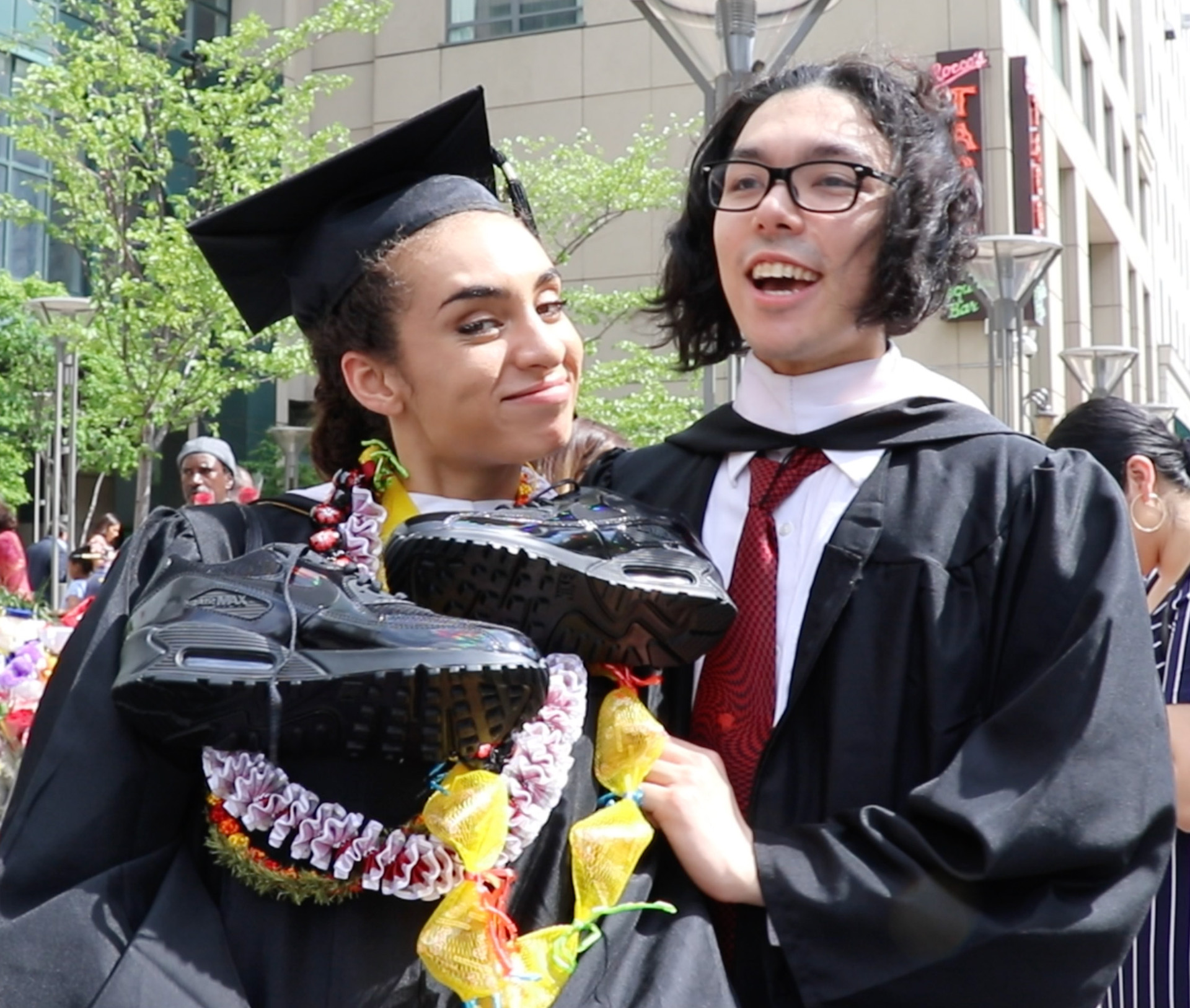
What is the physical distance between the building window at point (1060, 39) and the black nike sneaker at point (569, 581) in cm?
2157

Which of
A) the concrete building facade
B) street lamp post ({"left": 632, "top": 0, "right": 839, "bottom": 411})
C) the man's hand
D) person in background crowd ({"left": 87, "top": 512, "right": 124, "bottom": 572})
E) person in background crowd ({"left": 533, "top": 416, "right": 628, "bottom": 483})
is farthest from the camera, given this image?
the concrete building facade

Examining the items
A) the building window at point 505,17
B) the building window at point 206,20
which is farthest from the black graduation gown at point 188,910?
the building window at point 206,20

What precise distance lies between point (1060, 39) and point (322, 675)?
22502mm

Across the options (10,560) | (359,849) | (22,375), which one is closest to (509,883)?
(359,849)

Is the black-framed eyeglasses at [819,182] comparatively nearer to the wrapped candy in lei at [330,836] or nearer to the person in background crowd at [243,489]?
the wrapped candy in lei at [330,836]

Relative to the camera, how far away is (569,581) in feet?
5.50

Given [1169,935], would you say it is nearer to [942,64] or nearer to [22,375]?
[942,64]

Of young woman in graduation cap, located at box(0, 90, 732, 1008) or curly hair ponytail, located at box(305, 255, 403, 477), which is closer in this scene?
young woman in graduation cap, located at box(0, 90, 732, 1008)

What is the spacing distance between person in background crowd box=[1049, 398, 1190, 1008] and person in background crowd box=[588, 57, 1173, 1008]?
0.52m

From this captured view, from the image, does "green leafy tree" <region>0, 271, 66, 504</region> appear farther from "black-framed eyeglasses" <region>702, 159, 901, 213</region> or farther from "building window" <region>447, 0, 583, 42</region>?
"black-framed eyeglasses" <region>702, 159, 901, 213</region>

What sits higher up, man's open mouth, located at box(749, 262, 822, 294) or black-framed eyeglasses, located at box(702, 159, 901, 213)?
black-framed eyeglasses, located at box(702, 159, 901, 213)

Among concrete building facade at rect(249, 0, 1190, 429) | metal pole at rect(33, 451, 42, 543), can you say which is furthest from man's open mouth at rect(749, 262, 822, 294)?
metal pole at rect(33, 451, 42, 543)

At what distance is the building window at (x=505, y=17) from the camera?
20.6 meters

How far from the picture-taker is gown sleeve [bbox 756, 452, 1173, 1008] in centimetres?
169
